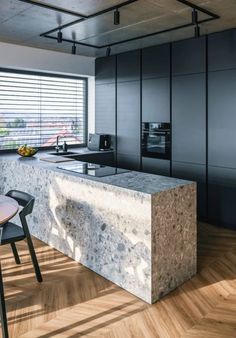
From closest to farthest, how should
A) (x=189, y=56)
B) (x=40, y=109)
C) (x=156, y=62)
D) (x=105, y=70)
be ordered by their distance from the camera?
(x=189, y=56) < (x=156, y=62) < (x=40, y=109) < (x=105, y=70)

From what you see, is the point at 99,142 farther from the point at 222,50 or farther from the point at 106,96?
the point at 222,50

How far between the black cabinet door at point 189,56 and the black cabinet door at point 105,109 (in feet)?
4.40

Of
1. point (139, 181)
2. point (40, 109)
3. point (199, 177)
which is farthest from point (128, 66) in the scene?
point (139, 181)

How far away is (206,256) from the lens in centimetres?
358

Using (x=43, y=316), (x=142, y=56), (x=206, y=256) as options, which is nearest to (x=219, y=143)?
(x=206, y=256)

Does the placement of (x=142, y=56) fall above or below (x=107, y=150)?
above

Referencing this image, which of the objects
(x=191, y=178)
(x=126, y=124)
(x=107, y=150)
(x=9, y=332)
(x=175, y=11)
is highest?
(x=175, y=11)

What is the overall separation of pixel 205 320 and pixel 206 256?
3.90 feet

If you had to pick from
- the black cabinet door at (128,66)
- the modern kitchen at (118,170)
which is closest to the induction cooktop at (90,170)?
the modern kitchen at (118,170)

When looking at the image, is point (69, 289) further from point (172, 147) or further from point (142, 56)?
point (142, 56)

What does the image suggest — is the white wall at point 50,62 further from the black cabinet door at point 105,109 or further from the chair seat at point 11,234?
the chair seat at point 11,234

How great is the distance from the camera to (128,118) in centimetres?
552

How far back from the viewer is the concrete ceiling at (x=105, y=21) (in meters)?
3.28

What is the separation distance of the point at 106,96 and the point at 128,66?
0.70m
